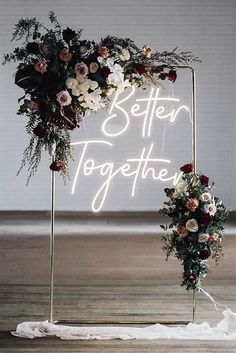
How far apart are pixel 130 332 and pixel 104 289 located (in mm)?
1486

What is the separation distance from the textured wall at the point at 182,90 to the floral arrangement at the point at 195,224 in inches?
280

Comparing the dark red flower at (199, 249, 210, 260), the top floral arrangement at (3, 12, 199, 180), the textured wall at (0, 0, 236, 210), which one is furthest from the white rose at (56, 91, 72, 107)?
the textured wall at (0, 0, 236, 210)

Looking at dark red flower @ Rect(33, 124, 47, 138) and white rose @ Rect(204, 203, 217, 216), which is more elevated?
dark red flower @ Rect(33, 124, 47, 138)

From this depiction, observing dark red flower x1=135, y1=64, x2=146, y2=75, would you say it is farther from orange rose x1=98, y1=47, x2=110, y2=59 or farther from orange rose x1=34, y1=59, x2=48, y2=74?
orange rose x1=34, y1=59, x2=48, y2=74

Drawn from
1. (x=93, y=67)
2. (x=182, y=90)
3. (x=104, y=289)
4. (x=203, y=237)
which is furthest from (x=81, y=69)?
(x=182, y=90)

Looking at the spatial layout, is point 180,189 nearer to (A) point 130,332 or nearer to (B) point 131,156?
(A) point 130,332

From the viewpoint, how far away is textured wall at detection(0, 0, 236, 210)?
1154 cm

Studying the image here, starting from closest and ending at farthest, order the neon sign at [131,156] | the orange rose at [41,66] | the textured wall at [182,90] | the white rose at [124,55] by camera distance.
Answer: the orange rose at [41,66]
the white rose at [124,55]
the neon sign at [131,156]
the textured wall at [182,90]

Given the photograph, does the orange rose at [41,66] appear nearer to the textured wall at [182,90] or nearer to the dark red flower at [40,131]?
the dark red flower at [40,131]

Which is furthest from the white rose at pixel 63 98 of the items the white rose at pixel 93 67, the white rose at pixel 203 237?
the white rose at pixel 203 237

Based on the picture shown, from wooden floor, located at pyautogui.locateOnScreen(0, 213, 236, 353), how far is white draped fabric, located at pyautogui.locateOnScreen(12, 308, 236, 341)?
3.4 inches

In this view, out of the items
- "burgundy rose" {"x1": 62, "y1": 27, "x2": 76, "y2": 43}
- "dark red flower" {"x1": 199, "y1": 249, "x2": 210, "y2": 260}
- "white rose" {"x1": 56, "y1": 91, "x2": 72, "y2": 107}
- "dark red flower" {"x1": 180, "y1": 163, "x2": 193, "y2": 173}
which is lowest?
"dark red flower" {"x1": 199, "y1": 249, "x2": 210, "y2": 260}

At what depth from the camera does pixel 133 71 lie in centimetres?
447

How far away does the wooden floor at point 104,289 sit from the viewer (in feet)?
14.0
